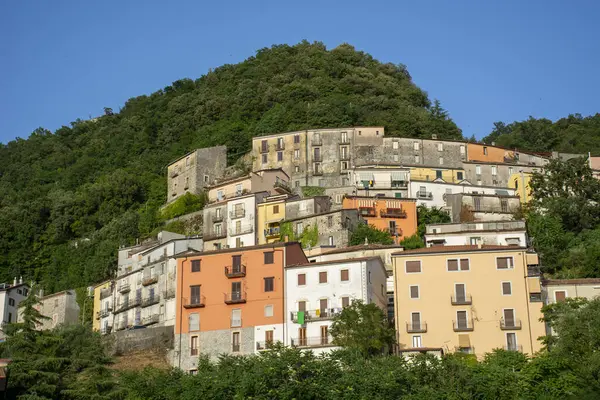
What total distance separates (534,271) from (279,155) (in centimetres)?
4168

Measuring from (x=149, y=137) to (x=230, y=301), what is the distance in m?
70.3

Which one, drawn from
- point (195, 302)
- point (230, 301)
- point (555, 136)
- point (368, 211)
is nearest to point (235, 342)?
point (230, 301)

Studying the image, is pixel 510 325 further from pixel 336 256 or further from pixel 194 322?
pixel 194 322

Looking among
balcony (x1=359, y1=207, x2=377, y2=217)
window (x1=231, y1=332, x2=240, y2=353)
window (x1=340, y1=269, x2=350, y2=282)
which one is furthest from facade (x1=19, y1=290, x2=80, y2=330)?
window (x1=340, y1=269, x2=350, y2=282)

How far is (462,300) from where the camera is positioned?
179 ft

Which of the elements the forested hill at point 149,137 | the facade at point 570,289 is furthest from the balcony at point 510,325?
the forested hill at point 149,137

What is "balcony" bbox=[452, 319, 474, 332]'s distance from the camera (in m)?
53.9

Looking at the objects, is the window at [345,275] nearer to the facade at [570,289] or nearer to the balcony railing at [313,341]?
the balcony railing at [313,341]

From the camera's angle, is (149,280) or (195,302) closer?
(195,302)

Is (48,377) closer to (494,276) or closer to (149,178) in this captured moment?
(494,276)

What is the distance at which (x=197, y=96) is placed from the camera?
12494 centimetres

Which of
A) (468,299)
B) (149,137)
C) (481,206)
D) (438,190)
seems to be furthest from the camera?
(149,137)

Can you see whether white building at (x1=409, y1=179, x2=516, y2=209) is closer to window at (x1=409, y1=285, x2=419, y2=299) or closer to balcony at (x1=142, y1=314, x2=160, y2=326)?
window at (x1=409, y1=285, x2=419, y2=299)

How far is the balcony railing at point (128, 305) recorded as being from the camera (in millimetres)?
71438
